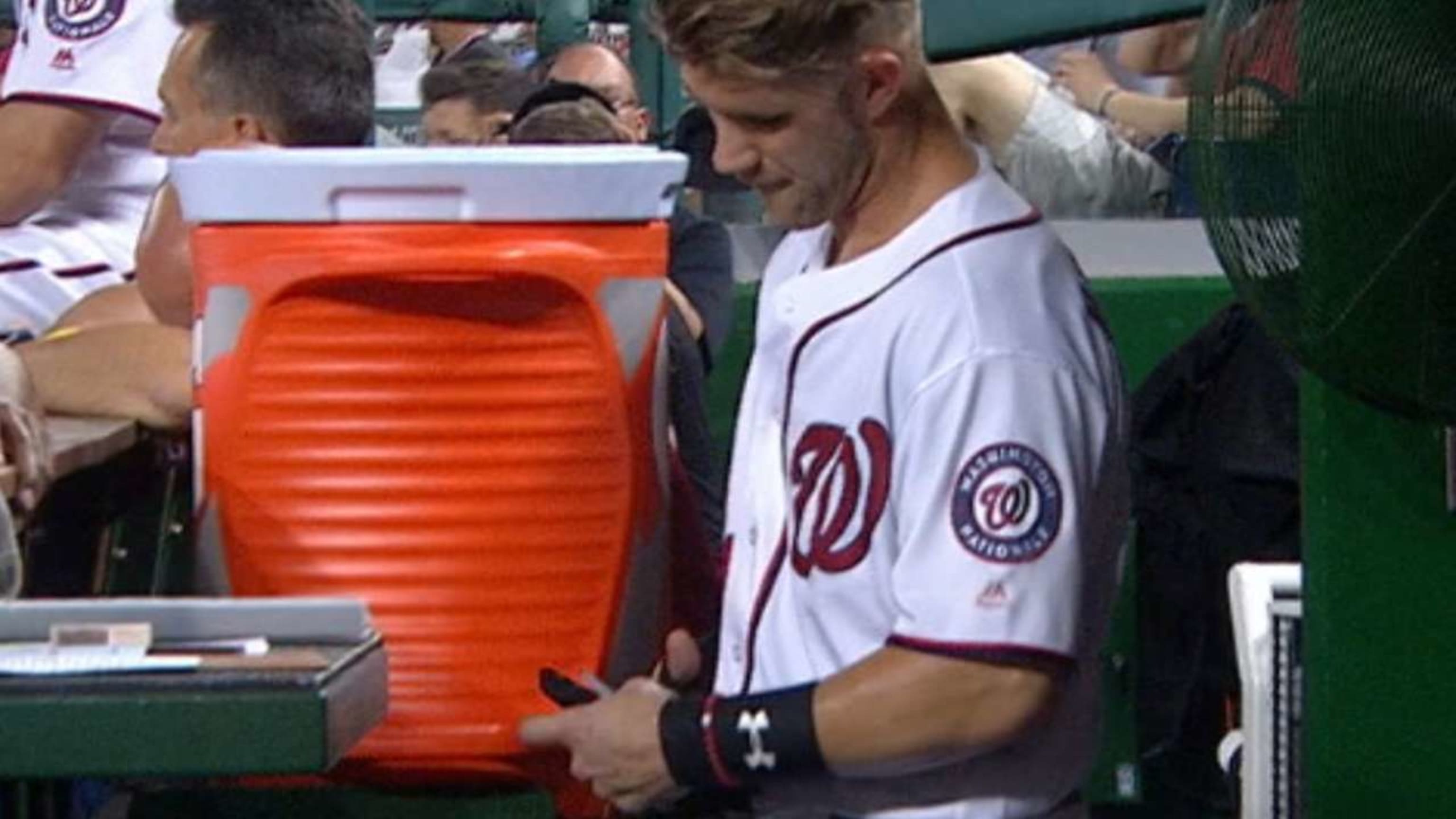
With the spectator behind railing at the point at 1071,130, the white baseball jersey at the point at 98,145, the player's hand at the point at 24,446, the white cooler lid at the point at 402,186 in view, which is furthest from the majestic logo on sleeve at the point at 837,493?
the spectator behind railing at the point at 1071,130

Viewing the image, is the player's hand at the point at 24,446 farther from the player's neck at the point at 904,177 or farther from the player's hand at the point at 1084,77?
the player's hand at the point at 1084,77

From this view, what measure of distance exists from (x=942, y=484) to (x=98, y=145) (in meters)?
2.52

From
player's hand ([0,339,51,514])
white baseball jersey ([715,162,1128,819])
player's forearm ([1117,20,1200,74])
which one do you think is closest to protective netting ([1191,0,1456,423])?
white baseball jersey ([715,162,1128,819])

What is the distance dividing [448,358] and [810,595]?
0.71 metres

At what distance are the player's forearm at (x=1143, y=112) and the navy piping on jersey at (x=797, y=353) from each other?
142 inches

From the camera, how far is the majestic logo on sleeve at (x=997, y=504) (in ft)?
8.45

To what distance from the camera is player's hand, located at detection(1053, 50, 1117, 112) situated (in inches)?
254

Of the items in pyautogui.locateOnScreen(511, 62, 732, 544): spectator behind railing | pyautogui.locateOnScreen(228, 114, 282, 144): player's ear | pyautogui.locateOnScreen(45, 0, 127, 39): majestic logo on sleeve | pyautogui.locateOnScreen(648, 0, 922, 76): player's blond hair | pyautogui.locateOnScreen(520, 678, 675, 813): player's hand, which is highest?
pyautogui.locateOnScreen(45, 0, 127, 39): majestic logo on sleeve

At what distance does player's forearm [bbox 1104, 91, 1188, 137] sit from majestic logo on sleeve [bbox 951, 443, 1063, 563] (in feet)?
12.6

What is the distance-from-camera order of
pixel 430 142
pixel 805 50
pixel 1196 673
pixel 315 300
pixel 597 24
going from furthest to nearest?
pixel 597 24 < pixel 430 142 < pixel 1196 673 < pixel 315 300 < pixel 805 50

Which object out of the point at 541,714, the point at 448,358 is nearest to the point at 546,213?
the point at 448,358

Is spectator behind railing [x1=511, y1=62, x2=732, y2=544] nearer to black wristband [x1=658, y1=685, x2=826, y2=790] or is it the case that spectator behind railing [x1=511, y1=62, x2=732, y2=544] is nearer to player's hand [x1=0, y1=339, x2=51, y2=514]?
player's hand [x1=0, y1=339, x2=51, y2=514]

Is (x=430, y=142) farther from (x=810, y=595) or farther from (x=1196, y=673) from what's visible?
(x=810, y=595)

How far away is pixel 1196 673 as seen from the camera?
5.55m
